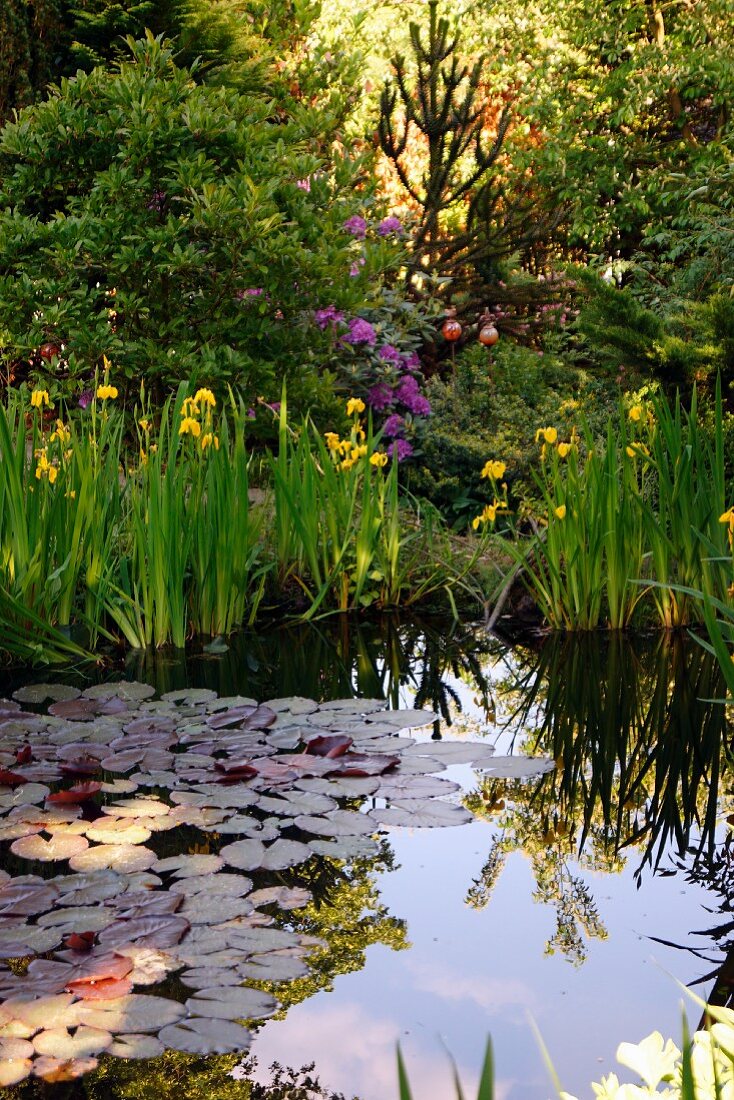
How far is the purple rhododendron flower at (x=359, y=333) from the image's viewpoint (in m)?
6.94

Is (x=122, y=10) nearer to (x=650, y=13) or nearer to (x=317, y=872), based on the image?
(x=650, y=13)

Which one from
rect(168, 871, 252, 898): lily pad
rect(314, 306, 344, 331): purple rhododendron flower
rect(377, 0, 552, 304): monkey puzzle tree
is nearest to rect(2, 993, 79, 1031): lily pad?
rect(168, 871, 252, 898): lily pad

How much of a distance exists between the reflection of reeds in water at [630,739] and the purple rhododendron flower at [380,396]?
10.7 feet

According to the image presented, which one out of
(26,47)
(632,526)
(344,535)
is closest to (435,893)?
(632,526)

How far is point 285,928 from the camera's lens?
1960 mm

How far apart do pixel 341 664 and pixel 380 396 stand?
137 inches

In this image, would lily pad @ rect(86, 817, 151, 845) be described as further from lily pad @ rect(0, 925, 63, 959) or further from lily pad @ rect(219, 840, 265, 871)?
lily pad @ rect(0, 925, 63, 959)

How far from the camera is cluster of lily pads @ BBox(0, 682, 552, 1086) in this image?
65.6 inches

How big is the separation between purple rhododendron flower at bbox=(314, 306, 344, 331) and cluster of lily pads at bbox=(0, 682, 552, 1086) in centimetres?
355

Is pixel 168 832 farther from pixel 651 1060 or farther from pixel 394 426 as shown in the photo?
pixel 394 426

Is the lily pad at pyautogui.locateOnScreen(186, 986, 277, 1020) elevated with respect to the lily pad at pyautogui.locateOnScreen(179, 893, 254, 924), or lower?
lower

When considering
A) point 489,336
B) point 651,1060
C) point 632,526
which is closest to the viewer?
point 651,1060

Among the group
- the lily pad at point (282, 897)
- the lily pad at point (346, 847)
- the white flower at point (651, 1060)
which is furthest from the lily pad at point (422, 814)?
the white flower at point (651, 1060)

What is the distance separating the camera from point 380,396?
7.07 meters
